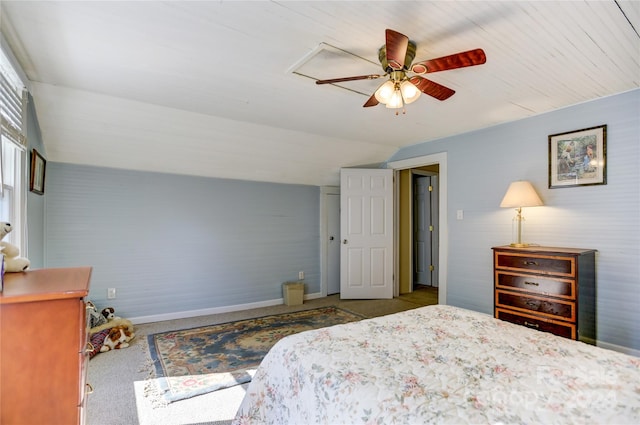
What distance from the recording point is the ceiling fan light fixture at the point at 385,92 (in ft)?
6.81

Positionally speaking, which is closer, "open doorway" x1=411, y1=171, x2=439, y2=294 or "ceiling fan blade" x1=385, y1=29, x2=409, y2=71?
"ceiling fan blade" x1=385, y1=29, x2=409, y2=71

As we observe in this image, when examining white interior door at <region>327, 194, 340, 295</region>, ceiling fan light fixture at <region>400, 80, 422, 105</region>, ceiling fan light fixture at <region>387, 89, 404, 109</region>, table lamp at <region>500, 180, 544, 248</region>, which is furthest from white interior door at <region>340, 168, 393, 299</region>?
ceiling fan light fixture at <region>400, 80, 422, 105</region>

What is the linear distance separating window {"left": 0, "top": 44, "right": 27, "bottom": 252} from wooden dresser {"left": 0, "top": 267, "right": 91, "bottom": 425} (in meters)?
1.44

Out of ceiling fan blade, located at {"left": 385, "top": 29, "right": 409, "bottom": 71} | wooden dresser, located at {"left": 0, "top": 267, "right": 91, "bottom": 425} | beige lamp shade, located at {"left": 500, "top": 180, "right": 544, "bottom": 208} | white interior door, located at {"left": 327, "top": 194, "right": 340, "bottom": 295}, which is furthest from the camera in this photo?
white interior door, located at {"left": 327, "top": 194, "right": 340, "bottom": 295}

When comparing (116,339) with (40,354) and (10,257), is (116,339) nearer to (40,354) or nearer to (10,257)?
(10,257)

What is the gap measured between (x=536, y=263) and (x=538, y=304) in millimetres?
350

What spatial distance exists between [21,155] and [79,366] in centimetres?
213

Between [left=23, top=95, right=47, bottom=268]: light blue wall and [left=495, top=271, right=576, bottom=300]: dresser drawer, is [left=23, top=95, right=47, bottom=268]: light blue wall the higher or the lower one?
the higher one

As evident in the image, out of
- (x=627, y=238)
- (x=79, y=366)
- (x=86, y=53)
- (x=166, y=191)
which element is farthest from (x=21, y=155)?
(x=627, y=238)

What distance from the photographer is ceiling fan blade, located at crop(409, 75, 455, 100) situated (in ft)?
6.75

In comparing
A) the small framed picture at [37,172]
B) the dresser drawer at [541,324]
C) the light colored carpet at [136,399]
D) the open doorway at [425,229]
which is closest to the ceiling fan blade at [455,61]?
the dresser drawer at [541,324]

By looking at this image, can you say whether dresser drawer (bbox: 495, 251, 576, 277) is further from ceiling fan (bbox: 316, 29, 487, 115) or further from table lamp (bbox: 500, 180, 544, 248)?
ceiling fan (bbox: 316, 29, 487, 115)

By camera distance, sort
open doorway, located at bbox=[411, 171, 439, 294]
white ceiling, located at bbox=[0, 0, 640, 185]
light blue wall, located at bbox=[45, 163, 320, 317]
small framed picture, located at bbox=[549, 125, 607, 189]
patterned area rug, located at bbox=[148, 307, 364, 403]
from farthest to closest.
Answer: open doorway, located at bbox=[411, 171, 439, 294]
light blue wall, located at bbox=[45, 163, 320, 317]
small framed picture, located at bbox=[549, 125, 607, 189]
patterned area rug, located at bbox=[148, 307, 364, 403]
white ceiling, located at bbox=[0, 0, 640, 185]

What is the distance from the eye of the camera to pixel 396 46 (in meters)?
1.66
